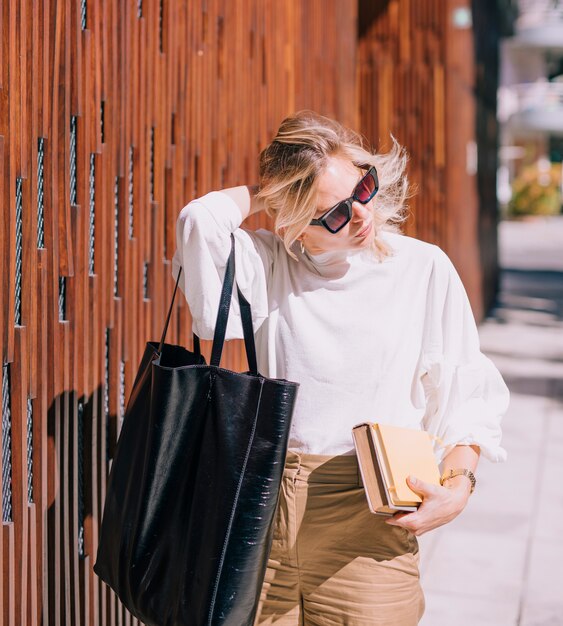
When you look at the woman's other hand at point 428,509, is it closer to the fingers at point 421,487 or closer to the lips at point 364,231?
the fingers at point 421,487

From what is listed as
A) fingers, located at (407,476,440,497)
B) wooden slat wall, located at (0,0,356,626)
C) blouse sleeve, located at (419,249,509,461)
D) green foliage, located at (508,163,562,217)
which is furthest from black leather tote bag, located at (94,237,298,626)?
green foliage, located at (508,163,562,217)

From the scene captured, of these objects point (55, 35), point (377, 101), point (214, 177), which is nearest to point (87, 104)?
point (55, 35)

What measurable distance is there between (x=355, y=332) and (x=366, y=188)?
315mm

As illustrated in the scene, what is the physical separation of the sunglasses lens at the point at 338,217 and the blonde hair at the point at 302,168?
4 centimetres

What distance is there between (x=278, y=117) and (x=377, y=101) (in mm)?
6260

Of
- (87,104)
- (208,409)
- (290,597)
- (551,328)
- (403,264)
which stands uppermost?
(87,104)

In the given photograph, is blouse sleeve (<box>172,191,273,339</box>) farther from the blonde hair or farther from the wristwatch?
the wristwatch

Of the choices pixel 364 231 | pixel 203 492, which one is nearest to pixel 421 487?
pixel 203 492

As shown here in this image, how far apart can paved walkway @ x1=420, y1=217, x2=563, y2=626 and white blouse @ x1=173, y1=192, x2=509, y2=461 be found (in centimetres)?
236

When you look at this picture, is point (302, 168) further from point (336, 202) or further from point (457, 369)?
point (457, 369)

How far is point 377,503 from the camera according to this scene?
6.68ft

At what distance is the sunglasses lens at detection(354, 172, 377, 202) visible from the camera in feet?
7.06

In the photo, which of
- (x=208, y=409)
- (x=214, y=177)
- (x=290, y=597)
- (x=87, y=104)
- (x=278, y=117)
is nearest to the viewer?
(x=208, y=409)

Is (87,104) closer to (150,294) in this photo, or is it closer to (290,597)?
(150,294)
